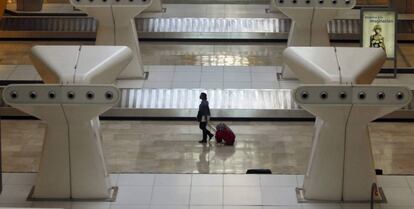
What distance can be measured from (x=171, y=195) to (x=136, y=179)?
0.88m

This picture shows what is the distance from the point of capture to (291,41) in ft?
66.9

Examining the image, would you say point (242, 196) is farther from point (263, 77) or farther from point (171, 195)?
point (263, 77)

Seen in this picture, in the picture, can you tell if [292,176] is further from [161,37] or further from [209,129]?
[161,37]

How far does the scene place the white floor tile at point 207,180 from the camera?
14.2m

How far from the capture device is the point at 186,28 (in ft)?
81.6

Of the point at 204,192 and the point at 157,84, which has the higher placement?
the point at 204,192

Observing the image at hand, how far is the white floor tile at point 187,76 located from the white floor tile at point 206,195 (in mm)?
6593

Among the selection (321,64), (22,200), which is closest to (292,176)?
(321,64)

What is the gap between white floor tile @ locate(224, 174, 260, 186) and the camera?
14.2m

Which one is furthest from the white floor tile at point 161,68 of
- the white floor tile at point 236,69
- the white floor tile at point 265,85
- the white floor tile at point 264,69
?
the white floor tile at point 265,85

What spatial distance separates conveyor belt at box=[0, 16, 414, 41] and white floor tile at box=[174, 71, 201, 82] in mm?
3625

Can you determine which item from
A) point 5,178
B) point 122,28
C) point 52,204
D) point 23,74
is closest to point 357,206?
point 52,204

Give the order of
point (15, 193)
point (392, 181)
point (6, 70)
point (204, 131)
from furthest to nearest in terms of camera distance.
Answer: point (6, 70) < point (204, 131) < point (392, 181) < point (15, 193)

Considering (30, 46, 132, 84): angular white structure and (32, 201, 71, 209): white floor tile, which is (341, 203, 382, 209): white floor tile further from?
(30, 46, 132, 84): angular white structure
